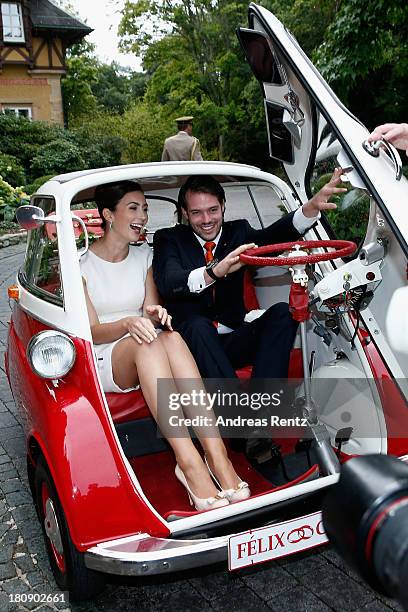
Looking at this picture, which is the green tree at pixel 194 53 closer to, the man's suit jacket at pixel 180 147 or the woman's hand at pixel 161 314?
the man's suit jacket at pixel 180 147

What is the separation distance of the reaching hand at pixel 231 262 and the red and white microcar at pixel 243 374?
1.26ft

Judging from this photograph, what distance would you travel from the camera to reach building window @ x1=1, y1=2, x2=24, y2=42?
27859mm

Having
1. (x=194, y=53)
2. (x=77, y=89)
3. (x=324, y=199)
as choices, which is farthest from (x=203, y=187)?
(x=77, y=89)

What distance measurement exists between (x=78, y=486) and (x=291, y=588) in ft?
3.63

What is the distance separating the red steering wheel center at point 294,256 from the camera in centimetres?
263

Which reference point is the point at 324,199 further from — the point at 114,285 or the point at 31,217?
the point at 31,217

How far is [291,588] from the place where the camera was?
2.80 meters

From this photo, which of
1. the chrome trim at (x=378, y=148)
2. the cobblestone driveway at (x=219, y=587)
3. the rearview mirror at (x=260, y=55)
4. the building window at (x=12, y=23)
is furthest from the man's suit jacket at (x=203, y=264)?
the building window at (x=12, y=23)

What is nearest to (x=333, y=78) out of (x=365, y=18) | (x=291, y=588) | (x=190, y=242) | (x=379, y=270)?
(x=365, y=18)

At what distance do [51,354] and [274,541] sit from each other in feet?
3.93

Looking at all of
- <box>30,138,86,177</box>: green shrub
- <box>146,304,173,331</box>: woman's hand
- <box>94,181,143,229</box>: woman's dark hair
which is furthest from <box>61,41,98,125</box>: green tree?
<box>146,304,173,331</box>: woman's hand

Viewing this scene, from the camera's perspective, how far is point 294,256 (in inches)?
105

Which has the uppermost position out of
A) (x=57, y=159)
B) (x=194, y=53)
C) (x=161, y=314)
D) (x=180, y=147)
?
(x=194, y=53)

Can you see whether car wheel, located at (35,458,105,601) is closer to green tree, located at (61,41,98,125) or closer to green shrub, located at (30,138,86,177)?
green shrub, located at (30,138,86,177)
